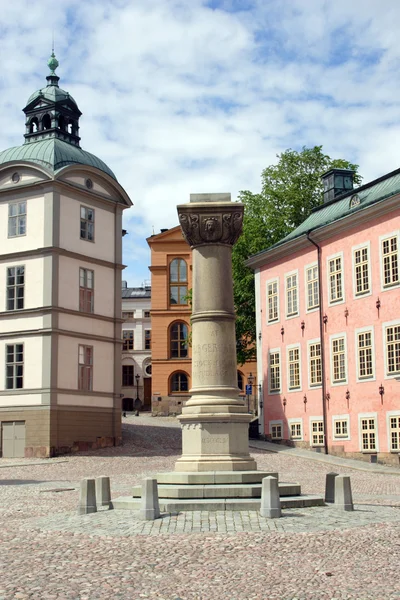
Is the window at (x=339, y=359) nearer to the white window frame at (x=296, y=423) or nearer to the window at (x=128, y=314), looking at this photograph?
the white window frame at (x=296, y=423)

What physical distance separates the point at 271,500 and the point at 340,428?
845 inches

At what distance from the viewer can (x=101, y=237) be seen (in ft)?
130

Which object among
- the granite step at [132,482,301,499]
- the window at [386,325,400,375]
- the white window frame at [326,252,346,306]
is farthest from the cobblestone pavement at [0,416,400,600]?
the white window frame at [326,252,346,306]

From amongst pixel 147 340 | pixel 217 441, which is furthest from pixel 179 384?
pixel 217 441

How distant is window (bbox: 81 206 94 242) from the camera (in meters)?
Answer: 38.6

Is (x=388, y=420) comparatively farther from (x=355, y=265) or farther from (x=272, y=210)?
(x=272, y=210)

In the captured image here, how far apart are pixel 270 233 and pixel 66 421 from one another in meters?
17.8

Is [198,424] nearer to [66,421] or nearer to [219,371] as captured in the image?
[219,371]

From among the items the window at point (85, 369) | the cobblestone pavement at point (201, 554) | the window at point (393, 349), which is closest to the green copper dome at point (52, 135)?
the window at point (85, 369)

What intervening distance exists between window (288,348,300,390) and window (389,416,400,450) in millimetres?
7170

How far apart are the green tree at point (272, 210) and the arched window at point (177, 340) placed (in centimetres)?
1338

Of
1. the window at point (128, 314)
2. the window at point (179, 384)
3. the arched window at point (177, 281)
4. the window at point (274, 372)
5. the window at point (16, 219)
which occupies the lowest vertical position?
the window at point (274, 372)

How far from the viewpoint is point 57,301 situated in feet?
119

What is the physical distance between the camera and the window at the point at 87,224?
38.6m
